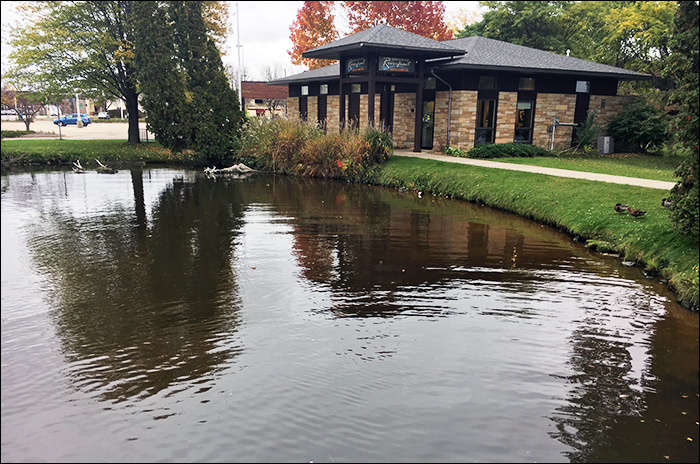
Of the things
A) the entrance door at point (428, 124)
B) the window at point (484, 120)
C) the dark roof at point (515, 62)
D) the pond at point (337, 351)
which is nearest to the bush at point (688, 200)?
the pond at point (337, 351)

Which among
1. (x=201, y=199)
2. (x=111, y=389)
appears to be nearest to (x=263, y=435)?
(x=111, y=389)

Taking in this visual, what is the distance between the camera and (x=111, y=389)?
5375 millimetres

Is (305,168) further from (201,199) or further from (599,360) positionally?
(599,360)

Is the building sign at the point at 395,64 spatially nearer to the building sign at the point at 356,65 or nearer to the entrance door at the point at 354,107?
the building sign at the point at 356,65

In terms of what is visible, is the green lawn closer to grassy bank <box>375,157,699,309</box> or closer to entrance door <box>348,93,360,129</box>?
grassy bank <box>375,157,699,309</box>

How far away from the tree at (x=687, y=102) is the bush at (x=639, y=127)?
15506mm

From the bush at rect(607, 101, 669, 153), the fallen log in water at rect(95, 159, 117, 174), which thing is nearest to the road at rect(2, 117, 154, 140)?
the fallen log in water at rect(95, 159, 117, 174)

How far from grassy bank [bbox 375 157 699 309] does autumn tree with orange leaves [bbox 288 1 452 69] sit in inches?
852

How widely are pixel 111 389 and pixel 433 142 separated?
20.1 meters

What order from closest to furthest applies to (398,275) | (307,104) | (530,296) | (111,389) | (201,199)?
1. (111,389)
2. (530,296)
3. (398,275)
4. (201,199)
5. (307,104)

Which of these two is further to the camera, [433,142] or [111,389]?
[433,142]

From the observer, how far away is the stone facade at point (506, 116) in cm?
2256

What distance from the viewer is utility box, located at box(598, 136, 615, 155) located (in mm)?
23688

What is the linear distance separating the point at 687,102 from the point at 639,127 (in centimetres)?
1675
